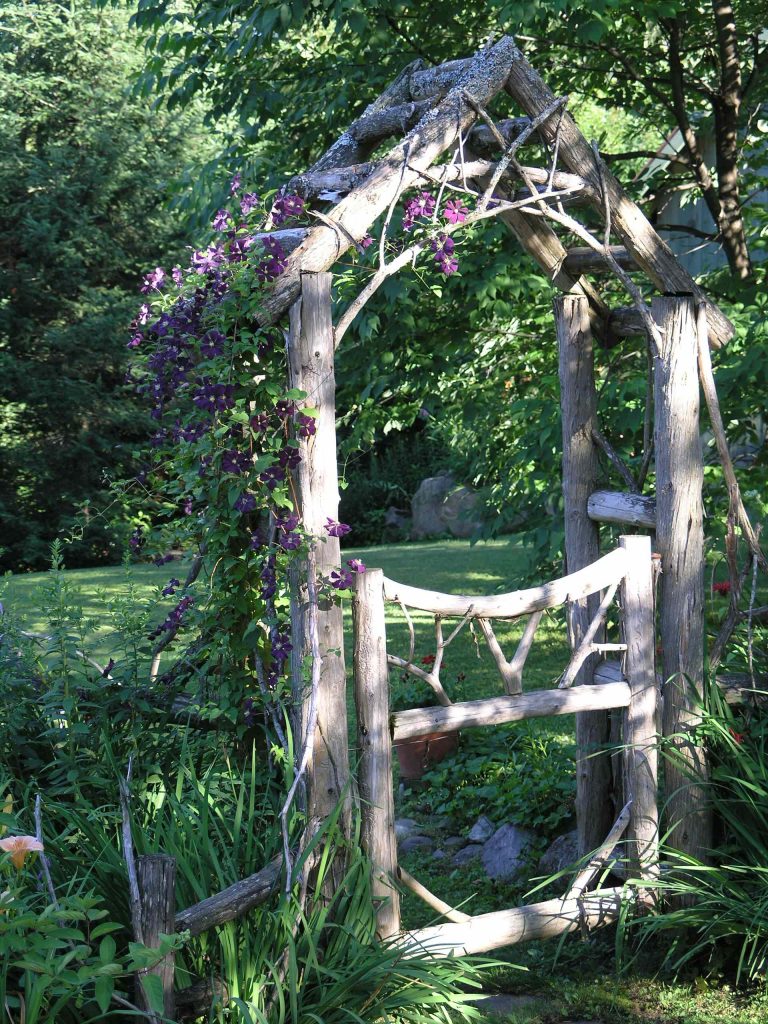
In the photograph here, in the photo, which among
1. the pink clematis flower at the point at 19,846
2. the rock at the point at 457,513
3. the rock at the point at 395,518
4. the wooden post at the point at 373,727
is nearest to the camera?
the pink clematis flower at the point at 19,846

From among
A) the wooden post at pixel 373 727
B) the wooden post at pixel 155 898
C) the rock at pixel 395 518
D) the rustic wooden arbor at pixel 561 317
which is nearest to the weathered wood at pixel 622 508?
the rustic wooden arbor at pixel 561 317

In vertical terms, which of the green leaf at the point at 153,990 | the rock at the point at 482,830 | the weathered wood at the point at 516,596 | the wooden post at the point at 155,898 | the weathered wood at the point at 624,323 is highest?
the weathered wood at the point at 624,323

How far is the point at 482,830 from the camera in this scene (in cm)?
448

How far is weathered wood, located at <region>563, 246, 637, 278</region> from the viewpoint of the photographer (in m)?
3.65

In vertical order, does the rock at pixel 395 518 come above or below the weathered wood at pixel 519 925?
above

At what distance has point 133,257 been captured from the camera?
615 inches

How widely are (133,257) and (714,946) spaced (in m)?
14.3

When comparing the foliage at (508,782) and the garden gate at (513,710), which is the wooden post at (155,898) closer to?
the garden gate at (513,710)

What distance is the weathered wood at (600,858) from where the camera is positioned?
3188 millimetres

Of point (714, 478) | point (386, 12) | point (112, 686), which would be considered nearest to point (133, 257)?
point (386, 12)

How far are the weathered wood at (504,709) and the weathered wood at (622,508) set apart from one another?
59 centimetres

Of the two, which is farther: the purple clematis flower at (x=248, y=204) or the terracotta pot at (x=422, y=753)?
the terracotta pot at (x=422, y=753)

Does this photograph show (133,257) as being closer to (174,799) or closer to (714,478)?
(714,478)

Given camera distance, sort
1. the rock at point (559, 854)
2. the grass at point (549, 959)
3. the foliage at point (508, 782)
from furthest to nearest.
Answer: the foliage at point (508, 782), the rock at point (559, 854), the grass at point (549, 959)
